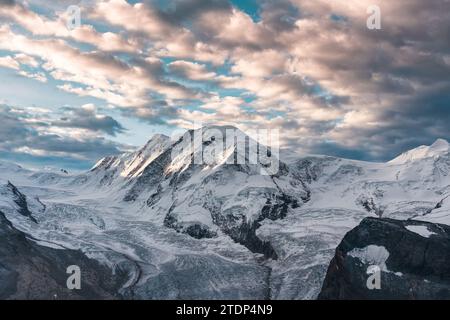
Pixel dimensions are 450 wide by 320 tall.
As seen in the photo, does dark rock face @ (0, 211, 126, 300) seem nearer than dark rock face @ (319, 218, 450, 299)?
No

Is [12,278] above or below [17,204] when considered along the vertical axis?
below

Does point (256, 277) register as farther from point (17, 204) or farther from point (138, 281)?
point (17, 204)
